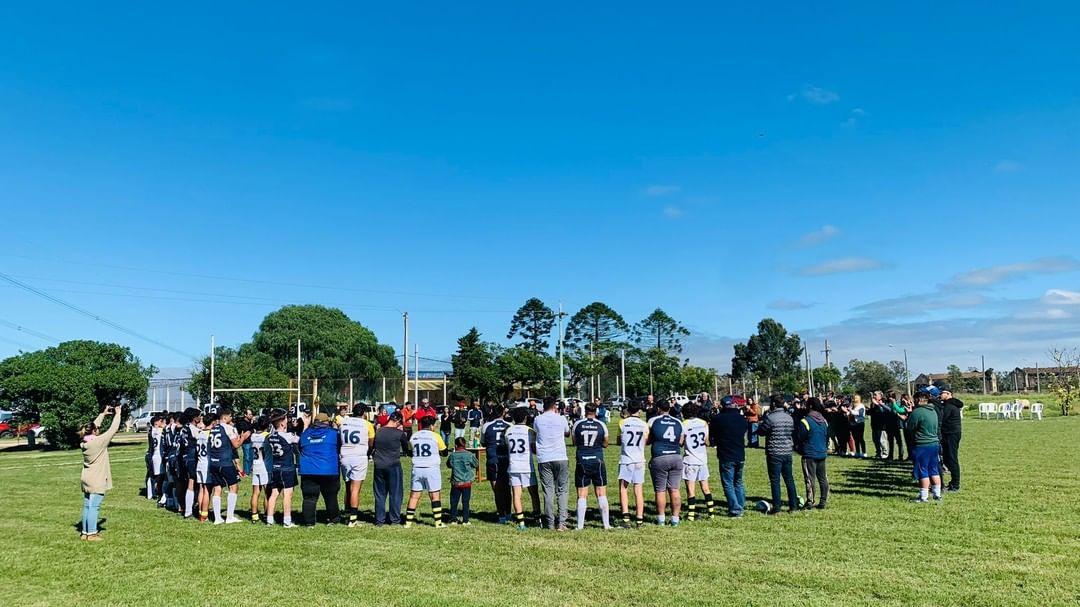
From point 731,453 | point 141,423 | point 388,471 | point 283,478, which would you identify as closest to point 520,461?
point 388,471

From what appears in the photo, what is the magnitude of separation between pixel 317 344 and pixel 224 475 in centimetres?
7101

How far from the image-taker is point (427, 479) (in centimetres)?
1057

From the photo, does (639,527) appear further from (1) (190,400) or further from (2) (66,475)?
(1) (190,400)

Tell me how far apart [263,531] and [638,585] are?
5.74 meters

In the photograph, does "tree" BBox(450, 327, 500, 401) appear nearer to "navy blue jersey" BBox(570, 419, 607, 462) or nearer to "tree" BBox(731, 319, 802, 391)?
"tree" BBox(731, 319, 802, 391)

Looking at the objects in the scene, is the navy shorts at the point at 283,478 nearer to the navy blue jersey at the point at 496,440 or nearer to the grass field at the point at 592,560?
the grass field at the point at 592,560

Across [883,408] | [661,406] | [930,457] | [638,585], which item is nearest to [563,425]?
[661,406]

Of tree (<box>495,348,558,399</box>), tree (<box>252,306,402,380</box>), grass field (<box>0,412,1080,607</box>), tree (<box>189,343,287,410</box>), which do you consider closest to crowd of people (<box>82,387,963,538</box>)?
grass field (<box>0,412,1080,607</box>)

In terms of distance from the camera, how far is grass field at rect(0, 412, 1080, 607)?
6.94 metres

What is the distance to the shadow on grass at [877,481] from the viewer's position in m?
12.8

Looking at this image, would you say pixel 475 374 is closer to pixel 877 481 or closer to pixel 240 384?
pixel 240 384

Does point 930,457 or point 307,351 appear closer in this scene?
point 930,457

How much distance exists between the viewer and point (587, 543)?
918 cm

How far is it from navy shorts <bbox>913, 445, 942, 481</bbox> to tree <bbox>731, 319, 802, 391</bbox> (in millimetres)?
80997
